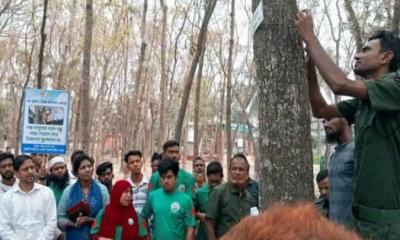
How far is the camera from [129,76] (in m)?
34.2

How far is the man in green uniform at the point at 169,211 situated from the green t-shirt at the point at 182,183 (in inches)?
16.6

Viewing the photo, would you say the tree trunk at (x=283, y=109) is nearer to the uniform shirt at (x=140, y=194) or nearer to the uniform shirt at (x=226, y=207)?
the uniform shirt at (x=226, y=207)

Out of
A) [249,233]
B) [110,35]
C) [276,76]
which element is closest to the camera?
[249,233]

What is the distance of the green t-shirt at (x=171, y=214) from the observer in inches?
212

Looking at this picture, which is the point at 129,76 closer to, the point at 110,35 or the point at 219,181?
the point at 110,35

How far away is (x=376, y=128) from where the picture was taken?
2.64 meters

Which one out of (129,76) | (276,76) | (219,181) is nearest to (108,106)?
(129,76)

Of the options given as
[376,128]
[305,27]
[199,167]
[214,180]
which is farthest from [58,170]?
[376,128]

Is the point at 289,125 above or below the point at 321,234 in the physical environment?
above

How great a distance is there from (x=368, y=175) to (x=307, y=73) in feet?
2.74

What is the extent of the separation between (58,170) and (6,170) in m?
0.60

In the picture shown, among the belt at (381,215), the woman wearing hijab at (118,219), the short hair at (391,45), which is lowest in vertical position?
the woman wearing hijab at (118,219)

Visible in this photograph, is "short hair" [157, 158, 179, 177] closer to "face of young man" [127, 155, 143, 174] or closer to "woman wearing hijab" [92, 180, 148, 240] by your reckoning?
"woman wearing hijab" [92, 180, 148, 240]

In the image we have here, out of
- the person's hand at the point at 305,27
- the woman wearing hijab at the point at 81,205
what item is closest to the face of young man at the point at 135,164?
the woman wearing hijab at the point at 81,205
